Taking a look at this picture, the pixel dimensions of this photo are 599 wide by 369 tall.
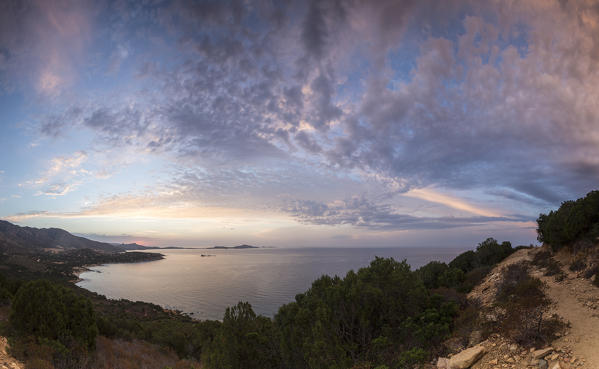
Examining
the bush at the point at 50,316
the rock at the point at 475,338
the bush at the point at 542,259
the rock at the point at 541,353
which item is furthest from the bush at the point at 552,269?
the bush at the point at 50,316

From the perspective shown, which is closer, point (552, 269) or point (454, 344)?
point (454, 344)

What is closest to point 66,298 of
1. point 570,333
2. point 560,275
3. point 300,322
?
point 300,322

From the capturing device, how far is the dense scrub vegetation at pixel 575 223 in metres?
14.9

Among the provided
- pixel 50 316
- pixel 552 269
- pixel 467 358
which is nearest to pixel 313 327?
pixel 467 358

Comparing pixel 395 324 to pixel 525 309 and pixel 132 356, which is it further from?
pixel 132 356

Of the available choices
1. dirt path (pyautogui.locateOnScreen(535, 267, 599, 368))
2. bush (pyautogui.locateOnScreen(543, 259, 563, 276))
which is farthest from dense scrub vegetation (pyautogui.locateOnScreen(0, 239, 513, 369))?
bush (pyautogui.locateOnScreen(543, 259, 563, 276))

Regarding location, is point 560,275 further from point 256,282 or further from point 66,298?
point 256,282

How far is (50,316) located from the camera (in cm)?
1279

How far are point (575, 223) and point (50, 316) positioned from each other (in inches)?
Result: 1109

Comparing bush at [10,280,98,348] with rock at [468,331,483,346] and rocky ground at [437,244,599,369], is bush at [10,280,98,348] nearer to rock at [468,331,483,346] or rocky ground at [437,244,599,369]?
rocky ground at [437,244,599,369]

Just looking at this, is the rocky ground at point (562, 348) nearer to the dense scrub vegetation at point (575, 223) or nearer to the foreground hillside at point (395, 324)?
the foreground hillside at point (395, 324)

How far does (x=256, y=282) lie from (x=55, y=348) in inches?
2353

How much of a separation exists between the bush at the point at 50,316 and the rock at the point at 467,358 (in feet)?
53.7

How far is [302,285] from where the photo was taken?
59656mm
